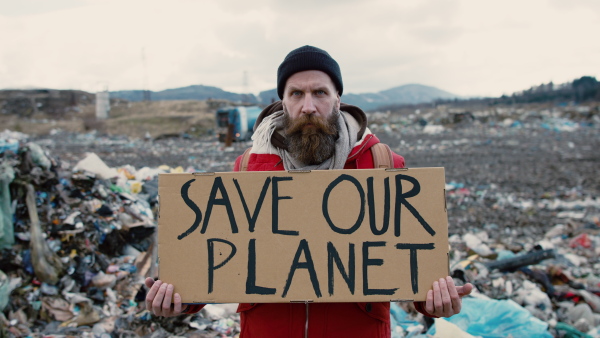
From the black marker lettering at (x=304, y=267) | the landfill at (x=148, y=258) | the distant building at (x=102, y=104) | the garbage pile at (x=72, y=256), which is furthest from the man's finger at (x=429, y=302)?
the distant building at (x=102, y=104)

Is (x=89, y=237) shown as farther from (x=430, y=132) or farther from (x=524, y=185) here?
(x=430, y=132)

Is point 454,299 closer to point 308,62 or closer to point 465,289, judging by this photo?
point 465,289

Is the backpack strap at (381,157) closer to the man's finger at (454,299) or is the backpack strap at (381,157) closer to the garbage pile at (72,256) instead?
the man's finger at (454,299)

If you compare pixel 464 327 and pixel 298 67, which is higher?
pixel 298 67

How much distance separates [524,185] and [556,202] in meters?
1.44

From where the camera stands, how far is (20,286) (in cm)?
395

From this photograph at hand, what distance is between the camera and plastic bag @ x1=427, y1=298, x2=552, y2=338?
322 centimetres

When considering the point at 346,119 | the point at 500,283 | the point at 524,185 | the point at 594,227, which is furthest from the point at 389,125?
the point at 346,119

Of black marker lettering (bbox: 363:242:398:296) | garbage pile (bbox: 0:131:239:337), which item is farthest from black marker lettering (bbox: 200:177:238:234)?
garbage pile (bbox: 0:131:239:337)

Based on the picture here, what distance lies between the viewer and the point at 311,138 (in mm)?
1639

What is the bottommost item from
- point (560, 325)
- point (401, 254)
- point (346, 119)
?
point (560, 325)

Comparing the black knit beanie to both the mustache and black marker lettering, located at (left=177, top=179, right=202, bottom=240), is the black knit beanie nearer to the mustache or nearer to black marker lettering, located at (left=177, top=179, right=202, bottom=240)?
the mustache

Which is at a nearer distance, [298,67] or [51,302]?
[298,67]

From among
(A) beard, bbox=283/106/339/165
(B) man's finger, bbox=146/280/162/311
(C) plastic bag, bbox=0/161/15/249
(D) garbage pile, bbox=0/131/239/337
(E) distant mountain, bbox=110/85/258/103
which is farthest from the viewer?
(E) distant mountain, bbox=110/85/258/103
